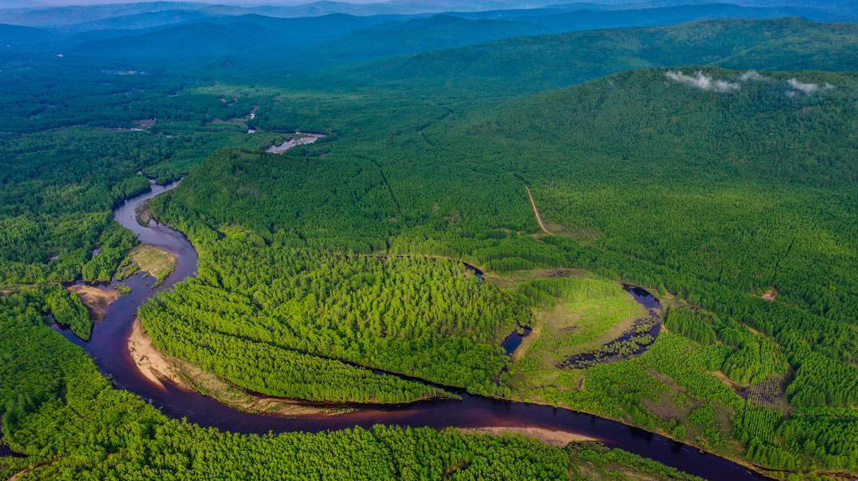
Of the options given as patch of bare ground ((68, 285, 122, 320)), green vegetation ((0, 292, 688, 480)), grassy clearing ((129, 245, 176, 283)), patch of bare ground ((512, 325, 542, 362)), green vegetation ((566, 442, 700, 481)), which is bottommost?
green vegetation ((566, 442, 700, 481))

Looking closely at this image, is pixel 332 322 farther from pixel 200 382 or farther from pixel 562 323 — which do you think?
pixel 562 323

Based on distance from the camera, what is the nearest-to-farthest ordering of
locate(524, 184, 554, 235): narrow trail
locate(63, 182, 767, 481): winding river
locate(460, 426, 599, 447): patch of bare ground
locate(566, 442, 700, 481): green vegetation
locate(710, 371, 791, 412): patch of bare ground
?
1. locate(566, 442, 700, 481): green vegetation
2. locate(63, 182, 767, 481): winding river
3. locate(460, 426, 599, 447): patch of bare ground
4. locate(710, 371, 791, 412): patch of bare ground
5. locate(524, 184, 554, 235): narrow trail

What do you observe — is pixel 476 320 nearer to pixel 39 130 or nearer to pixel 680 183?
pixel 680 183

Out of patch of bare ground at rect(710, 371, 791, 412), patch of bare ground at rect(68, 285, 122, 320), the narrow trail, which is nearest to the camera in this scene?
patch of bare ground at rect(710, 371, 791, 412)

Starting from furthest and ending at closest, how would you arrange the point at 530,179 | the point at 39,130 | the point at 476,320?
the point at 39,130
the point at 530,179
the point at 476,320

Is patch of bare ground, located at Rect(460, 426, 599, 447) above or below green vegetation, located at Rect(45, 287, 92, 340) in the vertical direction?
below

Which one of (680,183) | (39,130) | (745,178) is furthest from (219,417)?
(39,130)

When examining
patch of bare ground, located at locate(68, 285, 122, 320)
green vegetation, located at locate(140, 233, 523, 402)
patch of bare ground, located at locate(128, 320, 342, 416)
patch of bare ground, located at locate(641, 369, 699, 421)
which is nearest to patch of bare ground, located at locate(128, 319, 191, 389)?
patch of bare ground, located at locate(128, 320, 342, 416)

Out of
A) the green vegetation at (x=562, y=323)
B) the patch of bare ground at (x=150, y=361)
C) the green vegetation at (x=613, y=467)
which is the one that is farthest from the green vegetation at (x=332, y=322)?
the green vegetation at (x=613, y=467)

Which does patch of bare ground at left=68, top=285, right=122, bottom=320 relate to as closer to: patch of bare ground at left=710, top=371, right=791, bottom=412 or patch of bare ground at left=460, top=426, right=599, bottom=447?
patch of bare ground at left=460, top=426, right=599, bottom=447
